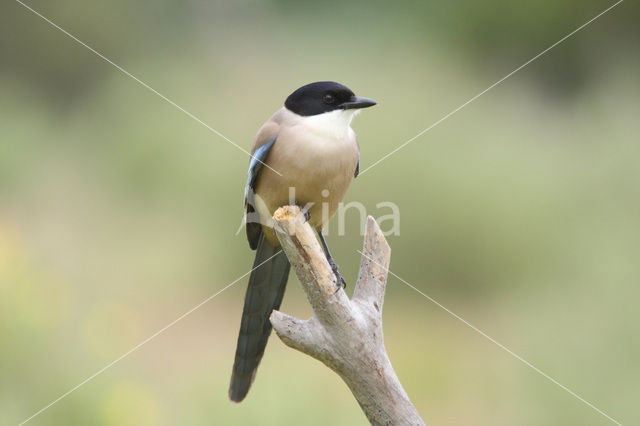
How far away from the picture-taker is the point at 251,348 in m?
2.32

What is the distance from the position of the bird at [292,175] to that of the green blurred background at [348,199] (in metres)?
0.62

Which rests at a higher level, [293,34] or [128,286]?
[293,34]

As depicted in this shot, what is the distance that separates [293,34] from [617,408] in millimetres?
3942

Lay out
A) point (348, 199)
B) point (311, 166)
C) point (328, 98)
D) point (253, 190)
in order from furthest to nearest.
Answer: point (348, 199) < point (253, 190) < point (328, 98) < point (311, 166)

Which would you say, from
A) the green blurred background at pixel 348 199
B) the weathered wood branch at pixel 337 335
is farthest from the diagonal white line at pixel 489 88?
the weathered wood branch at pixel 337 335

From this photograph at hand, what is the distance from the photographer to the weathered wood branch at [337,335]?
1.90m

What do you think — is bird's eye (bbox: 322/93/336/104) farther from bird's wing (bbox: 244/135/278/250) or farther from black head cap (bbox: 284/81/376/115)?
bird's wing (bbox: 244/135/278/250)

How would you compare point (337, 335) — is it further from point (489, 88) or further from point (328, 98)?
point (489, 88)

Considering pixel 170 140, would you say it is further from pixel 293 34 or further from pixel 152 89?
pixel 293 34

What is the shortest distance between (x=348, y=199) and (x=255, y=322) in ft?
7.25

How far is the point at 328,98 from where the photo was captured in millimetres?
2281

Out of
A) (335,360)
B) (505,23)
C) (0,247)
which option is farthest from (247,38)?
(335,360)

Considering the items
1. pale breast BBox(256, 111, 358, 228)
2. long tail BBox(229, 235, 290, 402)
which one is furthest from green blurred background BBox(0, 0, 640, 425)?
pale breast BBox(256, 111, 358, 228)

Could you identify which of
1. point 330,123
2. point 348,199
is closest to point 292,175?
point 330,123
